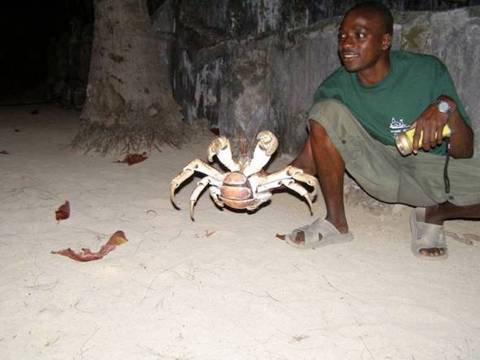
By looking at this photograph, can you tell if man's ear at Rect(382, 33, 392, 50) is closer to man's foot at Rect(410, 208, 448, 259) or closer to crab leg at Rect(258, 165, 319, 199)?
crab leg at Rect(258, 165, 319, 199)

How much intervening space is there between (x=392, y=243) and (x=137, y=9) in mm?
3571

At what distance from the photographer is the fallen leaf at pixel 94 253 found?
216cm

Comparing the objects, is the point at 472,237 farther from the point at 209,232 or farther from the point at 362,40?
the point at 209,232

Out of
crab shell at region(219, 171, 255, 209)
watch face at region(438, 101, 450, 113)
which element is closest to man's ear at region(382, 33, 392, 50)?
watch face at region(438, 101, 450, 113)

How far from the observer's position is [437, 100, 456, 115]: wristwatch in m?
2.01

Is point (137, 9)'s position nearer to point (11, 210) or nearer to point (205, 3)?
point (205, 3)

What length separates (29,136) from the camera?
5129 mm

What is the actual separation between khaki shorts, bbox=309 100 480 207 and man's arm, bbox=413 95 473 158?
0.64ft

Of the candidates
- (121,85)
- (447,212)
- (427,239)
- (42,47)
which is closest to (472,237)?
(447,212)

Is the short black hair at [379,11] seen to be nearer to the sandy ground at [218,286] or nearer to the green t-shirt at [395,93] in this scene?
the green t-shirt at [395,93]

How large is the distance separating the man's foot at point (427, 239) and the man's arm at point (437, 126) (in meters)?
0.52

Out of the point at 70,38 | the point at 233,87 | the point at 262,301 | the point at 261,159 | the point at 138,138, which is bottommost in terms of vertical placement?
the point at 262,301

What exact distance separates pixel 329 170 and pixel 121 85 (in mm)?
2807

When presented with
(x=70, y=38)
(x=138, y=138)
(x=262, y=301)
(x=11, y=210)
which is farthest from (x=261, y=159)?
(x=70, y=38)
